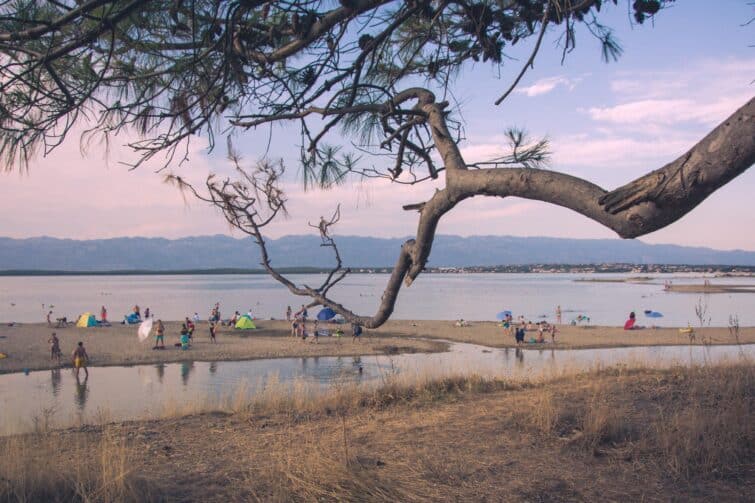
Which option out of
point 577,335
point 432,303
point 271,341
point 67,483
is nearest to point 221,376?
point 271,341

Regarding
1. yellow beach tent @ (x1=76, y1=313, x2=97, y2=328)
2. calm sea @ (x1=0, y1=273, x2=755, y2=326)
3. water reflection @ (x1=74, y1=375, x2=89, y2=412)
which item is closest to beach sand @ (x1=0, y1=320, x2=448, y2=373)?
yellow beach tent @ (x1=76, y1=313, x2=97, y2=328)

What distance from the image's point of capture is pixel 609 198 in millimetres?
1858

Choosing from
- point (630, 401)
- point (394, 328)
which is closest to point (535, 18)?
point (630, 401)

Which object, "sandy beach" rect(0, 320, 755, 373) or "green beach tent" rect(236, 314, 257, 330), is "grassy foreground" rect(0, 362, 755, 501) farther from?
"green beach tent" rect(236, 314, 257, 330)

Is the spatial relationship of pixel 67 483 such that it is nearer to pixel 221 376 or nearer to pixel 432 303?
pixel 221 376

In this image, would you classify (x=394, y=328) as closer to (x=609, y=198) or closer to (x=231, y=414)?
(x=231, y=414)

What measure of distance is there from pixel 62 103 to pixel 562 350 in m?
23.0

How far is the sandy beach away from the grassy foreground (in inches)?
580

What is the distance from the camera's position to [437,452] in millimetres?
4863

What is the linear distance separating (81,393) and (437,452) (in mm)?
12636

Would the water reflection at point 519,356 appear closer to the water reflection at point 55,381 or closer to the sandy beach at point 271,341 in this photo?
the sandy beach at point 271,341

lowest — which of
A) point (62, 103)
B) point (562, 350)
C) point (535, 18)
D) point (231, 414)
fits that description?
point (562, 350)

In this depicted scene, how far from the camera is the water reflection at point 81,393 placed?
1309cm

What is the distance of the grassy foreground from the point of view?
383 centimetres
